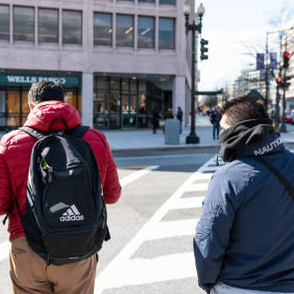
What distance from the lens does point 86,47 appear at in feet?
99.9

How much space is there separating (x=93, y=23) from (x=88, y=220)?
3012 cm

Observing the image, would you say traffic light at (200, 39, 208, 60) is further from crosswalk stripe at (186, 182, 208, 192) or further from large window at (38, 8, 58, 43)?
large window at (38, 8, 58, 43)

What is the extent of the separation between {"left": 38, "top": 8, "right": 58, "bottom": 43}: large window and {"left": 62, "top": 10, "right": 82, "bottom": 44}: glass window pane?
572 millimetres

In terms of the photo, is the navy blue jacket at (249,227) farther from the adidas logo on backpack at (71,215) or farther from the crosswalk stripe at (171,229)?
the crosswalk stripe at (171,229)

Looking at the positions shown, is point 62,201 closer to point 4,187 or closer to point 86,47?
point 4,187

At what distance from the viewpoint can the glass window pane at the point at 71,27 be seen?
30.2 metres

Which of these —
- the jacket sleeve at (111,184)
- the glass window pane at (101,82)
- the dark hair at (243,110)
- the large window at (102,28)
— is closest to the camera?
the dark hair at (243,110)

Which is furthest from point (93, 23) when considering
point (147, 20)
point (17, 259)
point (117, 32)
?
point (17, 259)

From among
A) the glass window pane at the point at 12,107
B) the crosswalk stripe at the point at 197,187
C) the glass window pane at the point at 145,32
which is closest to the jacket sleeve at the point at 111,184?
the crosswalk stripe at the point at 197,187

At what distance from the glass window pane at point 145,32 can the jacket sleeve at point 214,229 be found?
30418mm

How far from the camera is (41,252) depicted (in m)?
2.38

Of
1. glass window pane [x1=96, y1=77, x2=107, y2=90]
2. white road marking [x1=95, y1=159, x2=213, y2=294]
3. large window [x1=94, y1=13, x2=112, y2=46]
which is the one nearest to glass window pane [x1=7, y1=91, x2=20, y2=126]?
glass window pane [x1=96, y1=77, x2=107, y2=90]

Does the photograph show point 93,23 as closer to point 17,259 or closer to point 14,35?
point 14,35

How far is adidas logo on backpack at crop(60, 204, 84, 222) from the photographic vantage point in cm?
221
